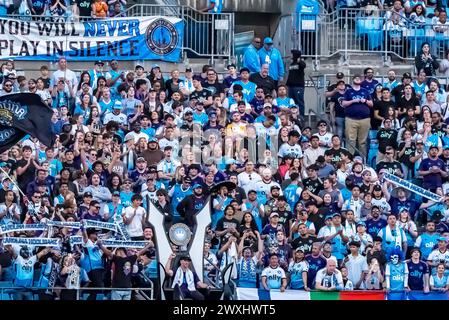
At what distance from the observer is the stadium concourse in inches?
1198

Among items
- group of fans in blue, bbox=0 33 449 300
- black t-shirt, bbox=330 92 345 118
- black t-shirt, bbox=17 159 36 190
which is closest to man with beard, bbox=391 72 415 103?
group of fans in blue, bbox=0 33 449 300

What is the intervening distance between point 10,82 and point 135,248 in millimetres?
5200

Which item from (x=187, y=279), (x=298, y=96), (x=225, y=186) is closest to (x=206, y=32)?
(x=298, y=96)

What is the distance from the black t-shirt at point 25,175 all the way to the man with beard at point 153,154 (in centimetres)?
206

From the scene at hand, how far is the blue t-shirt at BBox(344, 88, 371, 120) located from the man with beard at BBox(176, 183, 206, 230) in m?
4.61

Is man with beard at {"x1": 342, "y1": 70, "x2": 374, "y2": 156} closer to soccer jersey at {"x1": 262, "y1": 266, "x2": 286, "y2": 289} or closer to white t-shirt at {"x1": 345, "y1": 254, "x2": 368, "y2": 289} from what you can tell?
white t-shirt at {"x1": 345, "y1": 254, "x2": 368, "y2": 289}

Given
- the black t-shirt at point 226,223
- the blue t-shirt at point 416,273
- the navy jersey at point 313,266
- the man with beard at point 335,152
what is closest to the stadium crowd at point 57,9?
the man with beard at point 335,152

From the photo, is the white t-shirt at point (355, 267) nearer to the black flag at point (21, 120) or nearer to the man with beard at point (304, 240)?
the man with beard at point (304, 240)

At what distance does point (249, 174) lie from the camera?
110 feet

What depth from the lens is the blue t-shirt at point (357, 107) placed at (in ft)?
119

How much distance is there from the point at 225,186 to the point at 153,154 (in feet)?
5.79

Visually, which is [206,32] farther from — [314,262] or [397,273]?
[397,273]
